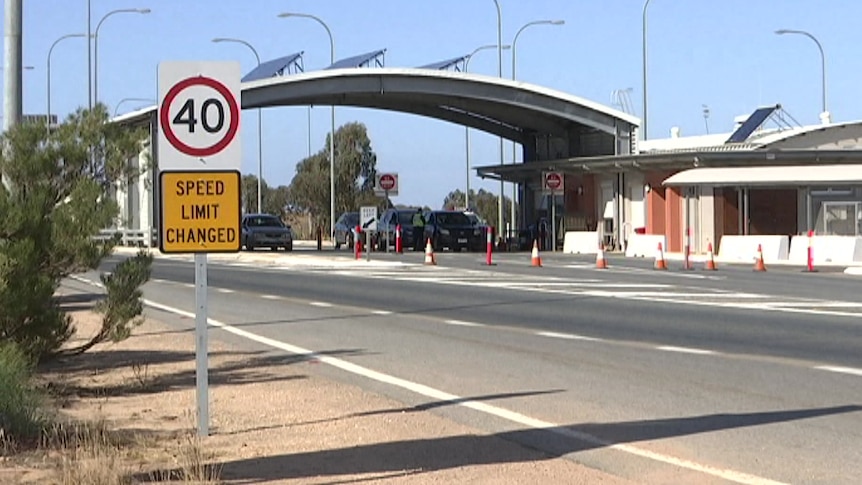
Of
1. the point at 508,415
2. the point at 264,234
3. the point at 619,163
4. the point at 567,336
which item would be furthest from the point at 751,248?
the point at 508,415

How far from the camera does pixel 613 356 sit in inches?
570

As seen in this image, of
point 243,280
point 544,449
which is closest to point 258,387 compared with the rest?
point 544,449

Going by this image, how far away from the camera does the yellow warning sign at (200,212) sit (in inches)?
348

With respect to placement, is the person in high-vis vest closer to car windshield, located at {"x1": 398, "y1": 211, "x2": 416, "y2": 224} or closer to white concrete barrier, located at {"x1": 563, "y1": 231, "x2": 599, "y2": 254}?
car windshield, located at {"x1": 398, "y1": 211, "x2": 416, "y2": 224}

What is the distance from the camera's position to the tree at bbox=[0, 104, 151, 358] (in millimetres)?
11352

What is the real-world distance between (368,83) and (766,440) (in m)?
39.1

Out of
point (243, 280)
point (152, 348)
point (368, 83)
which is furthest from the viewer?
point (368, 83)

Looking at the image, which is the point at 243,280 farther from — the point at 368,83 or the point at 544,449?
the point at 544,449

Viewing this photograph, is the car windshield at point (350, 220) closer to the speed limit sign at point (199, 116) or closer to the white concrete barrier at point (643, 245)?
the white concrete barrier at point (643, 245)

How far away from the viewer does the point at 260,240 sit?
49.4 metres

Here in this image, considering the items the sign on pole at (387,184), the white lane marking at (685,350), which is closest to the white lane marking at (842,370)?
the white lane marking at (685,350)

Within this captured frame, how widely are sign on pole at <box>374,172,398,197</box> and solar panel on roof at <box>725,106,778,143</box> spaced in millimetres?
15572

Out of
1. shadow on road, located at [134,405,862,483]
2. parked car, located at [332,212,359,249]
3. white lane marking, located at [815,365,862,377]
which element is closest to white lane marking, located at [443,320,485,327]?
white lane marking, located at [815,365,862,377]

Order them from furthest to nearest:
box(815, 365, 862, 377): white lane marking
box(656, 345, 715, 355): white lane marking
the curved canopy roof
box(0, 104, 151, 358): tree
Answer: the curved canopy roof < box(656, 345, 715, 355): white lane marking < box(815, 365, 862, 377): white lane marking < box(0, 104, 151, 358): tree
